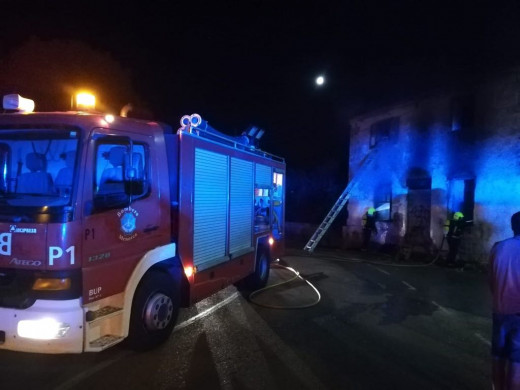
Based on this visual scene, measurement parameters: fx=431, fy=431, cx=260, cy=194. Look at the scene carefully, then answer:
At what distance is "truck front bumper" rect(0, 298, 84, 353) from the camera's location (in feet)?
12.1

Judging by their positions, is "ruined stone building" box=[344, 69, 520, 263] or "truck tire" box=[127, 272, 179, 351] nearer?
"truck tire" box=[127, 272, 179, 351]

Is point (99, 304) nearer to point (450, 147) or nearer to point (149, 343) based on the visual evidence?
point (149, 343)

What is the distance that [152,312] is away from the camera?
463 centimetres

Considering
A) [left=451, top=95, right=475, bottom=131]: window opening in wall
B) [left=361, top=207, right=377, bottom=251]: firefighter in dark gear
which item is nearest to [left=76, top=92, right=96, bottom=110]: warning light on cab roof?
[left=451, top=95, right=475, bottom=131]: window opening in wall

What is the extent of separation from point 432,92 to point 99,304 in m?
14.0

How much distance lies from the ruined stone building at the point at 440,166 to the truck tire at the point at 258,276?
316 inches

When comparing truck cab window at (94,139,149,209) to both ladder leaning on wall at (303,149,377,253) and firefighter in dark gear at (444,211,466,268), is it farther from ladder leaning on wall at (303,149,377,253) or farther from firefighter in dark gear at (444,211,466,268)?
A: ladder leaning on wall at (303,149,377,253)

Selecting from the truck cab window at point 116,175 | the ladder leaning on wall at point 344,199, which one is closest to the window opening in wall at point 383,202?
the ladder leaning on wall at point 344,199

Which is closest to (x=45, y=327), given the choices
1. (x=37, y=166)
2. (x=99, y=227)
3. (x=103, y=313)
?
(x=103, y=313)

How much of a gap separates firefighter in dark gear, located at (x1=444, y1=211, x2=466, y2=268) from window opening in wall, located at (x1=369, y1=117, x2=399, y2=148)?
15.8 feet

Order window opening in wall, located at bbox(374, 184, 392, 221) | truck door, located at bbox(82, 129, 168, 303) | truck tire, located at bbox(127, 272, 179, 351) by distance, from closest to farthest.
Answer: truck door, located at bbox(82, 129, 168, 303) → truck tire, located at bbox(127, 272, 179, 351) → window opening in wall, located at bbox(374, 184, 392, 221)

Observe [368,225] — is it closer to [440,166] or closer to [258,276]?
[440,166]

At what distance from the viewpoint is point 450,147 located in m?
14.3

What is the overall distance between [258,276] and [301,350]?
3.09 m
